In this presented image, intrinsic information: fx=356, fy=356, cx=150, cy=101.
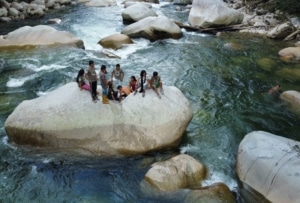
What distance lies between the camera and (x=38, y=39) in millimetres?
17578

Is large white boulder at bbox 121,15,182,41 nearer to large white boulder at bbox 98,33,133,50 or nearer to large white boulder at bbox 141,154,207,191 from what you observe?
large white boulder at bbox 98,33,133,50

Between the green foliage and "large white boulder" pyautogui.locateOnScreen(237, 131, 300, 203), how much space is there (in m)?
15.9

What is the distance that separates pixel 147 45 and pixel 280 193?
13.0m

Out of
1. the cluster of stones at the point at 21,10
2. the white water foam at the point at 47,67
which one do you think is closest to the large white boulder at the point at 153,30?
the white water foam at the point at 47,67

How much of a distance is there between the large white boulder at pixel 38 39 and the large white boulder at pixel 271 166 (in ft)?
38.3

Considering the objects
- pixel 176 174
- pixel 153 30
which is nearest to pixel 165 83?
pixel 153 30

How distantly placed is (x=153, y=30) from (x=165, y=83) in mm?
6154

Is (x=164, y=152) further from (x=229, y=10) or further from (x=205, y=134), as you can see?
(x=229, y=10)

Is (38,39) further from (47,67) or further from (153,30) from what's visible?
(153,30)

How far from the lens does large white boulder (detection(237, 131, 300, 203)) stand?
727 cm

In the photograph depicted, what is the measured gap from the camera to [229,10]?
2250 centimetres

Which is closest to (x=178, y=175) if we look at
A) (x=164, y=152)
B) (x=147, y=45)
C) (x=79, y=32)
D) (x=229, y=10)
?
(x=164, y=152)

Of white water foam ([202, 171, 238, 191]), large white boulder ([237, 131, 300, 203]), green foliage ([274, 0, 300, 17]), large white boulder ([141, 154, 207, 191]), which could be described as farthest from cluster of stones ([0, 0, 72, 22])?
large white boulder ([237, 131, 300, 203])

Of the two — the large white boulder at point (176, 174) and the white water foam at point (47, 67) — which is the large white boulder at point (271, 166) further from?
the white water foam at point (47, 67)
